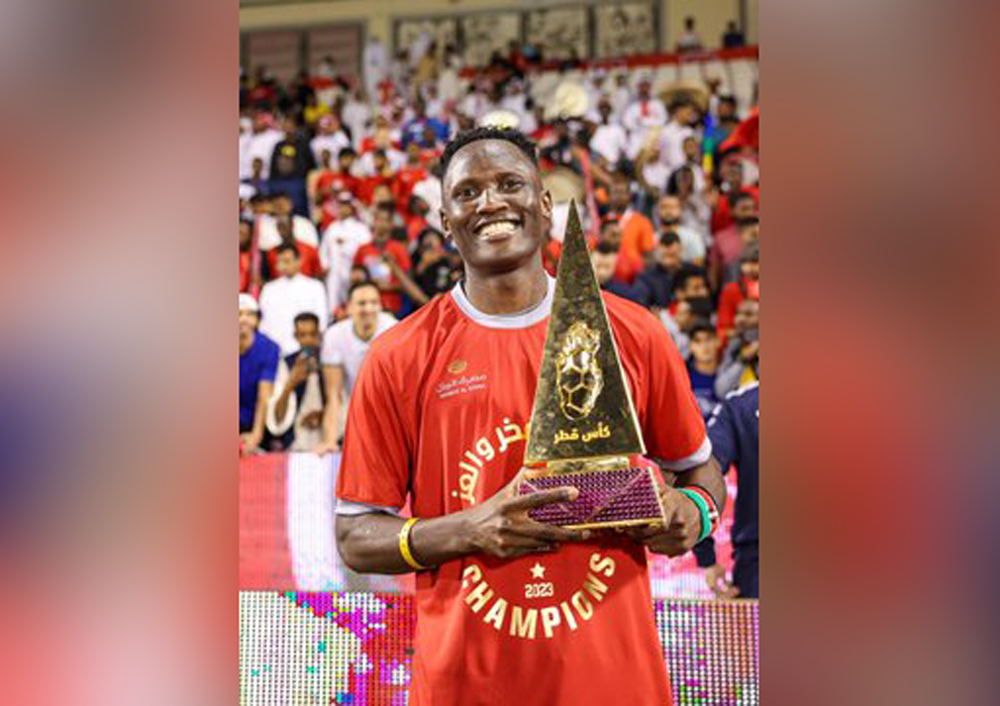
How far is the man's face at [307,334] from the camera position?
321 inches

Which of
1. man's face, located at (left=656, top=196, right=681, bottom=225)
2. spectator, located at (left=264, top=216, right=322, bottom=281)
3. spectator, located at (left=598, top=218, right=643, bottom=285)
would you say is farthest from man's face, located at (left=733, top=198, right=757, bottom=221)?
spectator, located at (left=264, top=216, right=322, bottom=281)

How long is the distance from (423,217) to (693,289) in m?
2.97

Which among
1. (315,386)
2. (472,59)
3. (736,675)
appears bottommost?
(736,675)

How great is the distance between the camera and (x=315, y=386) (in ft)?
25.7

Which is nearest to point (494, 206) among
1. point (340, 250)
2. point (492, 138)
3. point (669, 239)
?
point (492, 138)

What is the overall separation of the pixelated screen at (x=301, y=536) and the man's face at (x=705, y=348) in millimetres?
2705

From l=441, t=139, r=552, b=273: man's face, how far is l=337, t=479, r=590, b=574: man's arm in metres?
0.42

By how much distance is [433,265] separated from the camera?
29.0 feet

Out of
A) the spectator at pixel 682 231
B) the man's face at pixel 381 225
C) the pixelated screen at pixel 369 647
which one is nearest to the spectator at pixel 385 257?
the man's face at pixel 381 225

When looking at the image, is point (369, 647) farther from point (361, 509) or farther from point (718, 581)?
point (718, 581)

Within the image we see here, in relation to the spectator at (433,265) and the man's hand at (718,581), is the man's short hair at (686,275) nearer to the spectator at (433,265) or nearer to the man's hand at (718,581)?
the spectator at (433,265)
